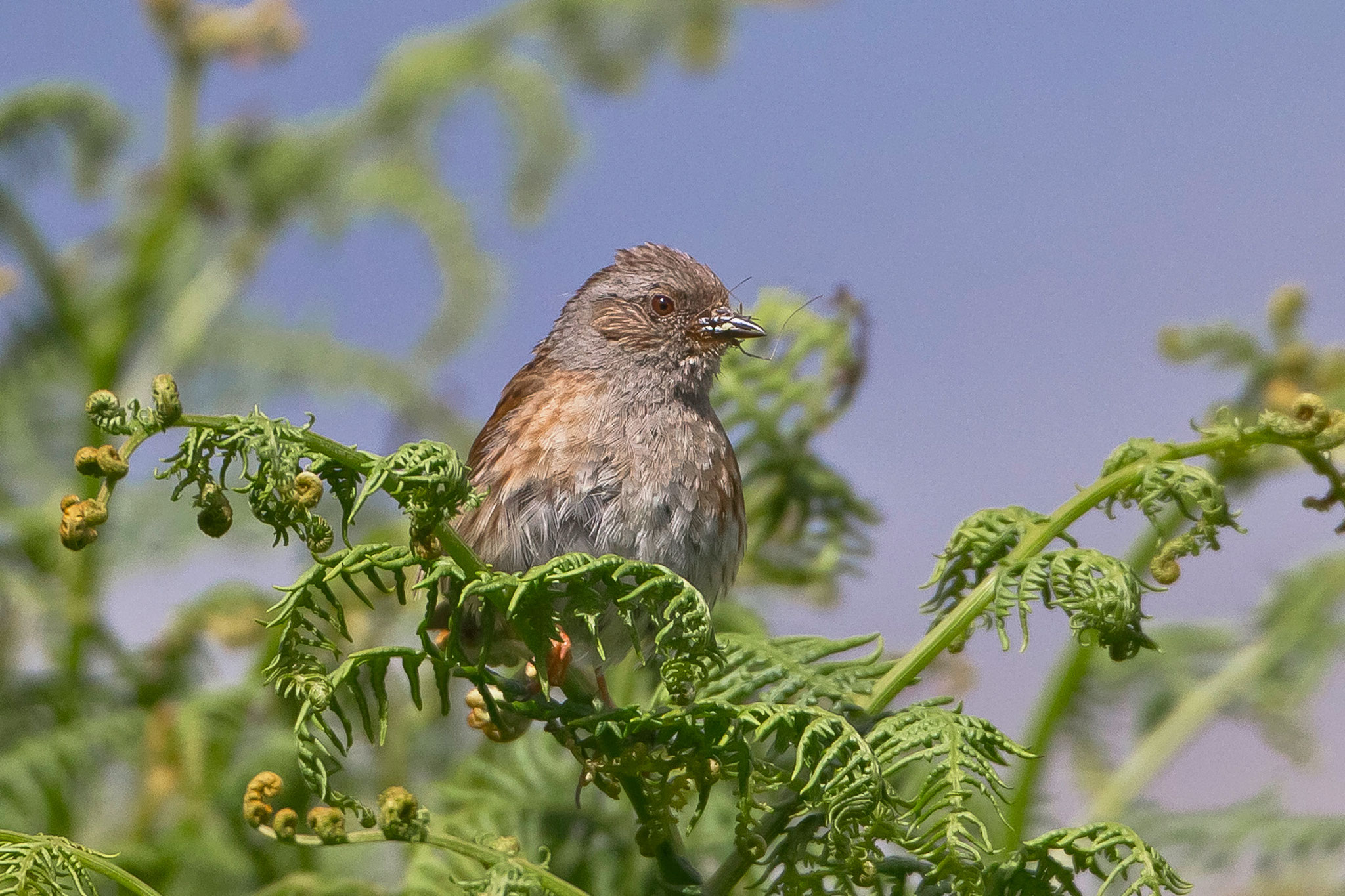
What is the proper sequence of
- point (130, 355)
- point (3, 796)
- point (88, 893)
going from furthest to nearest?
point (130, 355) < point (3, 796) < point (88, 893)

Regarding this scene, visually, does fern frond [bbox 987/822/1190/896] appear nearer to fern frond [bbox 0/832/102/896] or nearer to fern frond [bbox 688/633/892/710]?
fern frond [bbox 688/633/892/710]

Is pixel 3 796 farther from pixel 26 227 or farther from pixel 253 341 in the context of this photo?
pixel 253 341

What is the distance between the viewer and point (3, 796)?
2824 mm

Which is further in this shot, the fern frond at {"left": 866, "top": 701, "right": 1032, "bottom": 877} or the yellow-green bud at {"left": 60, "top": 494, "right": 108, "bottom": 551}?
the fern frond at {"left": 866, "top": 701, "right": 1032, "bottom": 877}

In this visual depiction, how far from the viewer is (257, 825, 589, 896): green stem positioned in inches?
57.4

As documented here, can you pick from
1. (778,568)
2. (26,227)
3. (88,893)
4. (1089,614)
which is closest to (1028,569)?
(1089,614)

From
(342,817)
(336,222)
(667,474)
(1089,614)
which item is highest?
(336,222)

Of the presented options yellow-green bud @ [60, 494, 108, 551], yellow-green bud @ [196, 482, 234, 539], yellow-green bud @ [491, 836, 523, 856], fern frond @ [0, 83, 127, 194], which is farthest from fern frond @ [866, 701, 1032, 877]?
fern frond @ [0, 83, 127, 194]

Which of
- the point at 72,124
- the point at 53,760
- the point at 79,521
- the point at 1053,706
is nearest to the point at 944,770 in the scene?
the point at 79,521

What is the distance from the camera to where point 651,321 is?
3074 mm

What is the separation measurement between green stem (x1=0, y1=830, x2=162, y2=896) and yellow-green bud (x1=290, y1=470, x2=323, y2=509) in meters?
0.37

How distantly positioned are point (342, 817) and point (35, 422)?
3.20m

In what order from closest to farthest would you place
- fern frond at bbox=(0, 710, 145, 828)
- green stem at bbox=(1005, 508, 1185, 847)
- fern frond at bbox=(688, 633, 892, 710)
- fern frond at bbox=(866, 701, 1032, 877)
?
fern frond at bbox=(866, 701, 1032, 877)
fern frond at bbox=(688, 633, 892, 710)
green stem at bbox=(1005, 508, 1185, 847)
fern frond at bbox=(0, 710, 145, 828)

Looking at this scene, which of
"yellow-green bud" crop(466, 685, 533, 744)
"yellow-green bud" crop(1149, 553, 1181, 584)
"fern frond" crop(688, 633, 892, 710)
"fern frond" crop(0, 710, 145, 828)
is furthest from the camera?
"fern frond" crop(0, 710, 145, 828)
